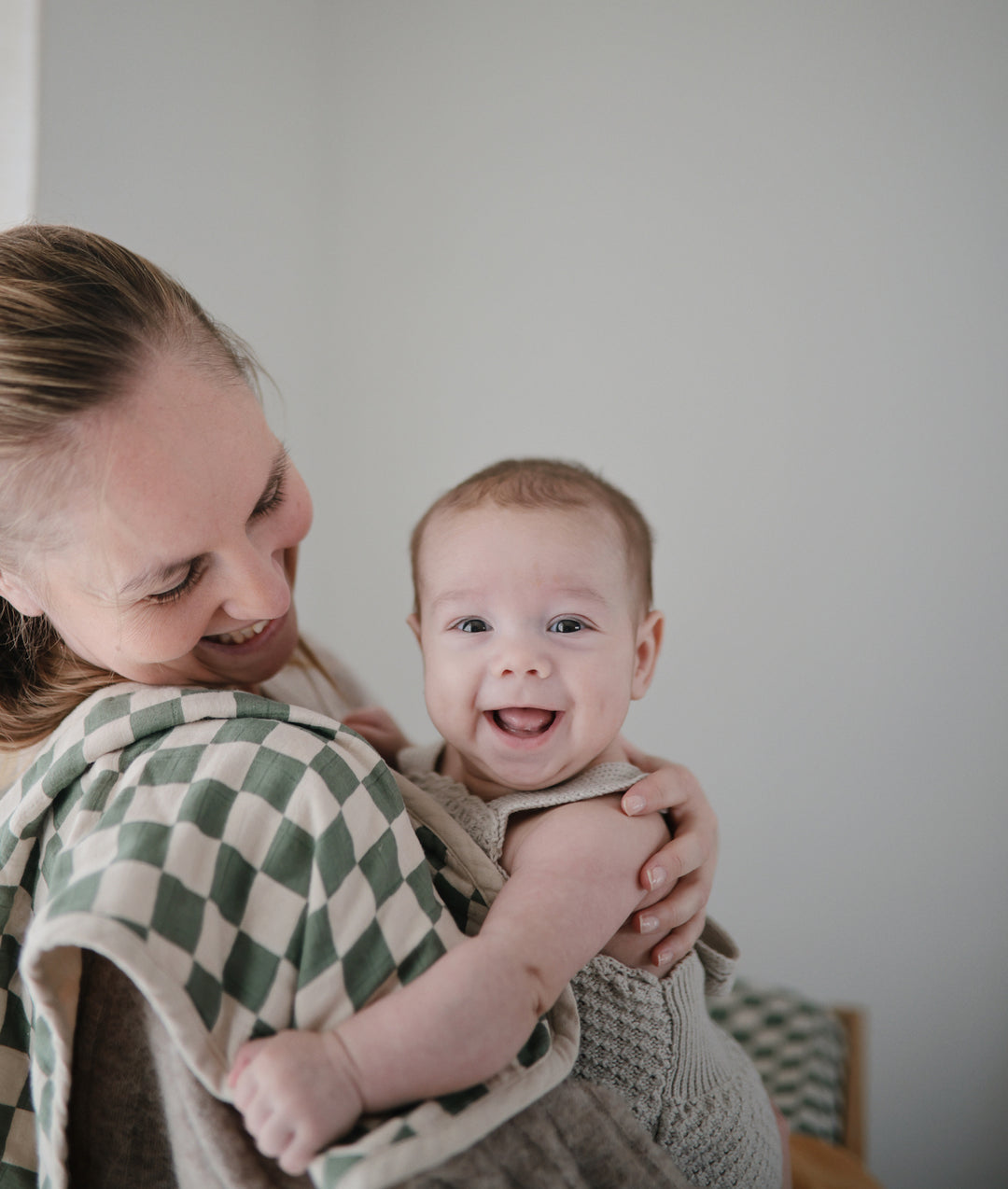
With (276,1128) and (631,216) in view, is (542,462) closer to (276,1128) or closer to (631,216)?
(276,1128)

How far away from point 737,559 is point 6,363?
59.2 inches

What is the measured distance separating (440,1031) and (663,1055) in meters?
0.31

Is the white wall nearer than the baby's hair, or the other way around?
the baby's hair

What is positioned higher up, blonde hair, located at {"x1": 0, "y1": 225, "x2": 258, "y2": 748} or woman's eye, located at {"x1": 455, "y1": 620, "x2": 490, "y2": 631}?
blonde hair, located at {"x1": 0, "y1": 225, "x2": 258, "y2": 748}

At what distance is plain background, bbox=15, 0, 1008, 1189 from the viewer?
5.51 ft

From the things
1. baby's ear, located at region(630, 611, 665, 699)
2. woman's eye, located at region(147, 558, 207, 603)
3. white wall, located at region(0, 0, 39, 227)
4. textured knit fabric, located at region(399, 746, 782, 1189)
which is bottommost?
textured knit fabric, located at region(399, 746, 782, 1189)

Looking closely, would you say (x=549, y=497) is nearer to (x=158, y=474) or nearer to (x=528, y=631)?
(x=528, y=631)

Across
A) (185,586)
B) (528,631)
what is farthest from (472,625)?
(185,586)

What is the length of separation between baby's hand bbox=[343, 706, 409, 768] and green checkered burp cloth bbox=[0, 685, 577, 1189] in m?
0.34

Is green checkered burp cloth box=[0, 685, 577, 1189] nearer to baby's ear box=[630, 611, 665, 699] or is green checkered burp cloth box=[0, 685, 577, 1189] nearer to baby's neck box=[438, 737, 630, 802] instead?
baby's neck box=[438, 737, 630, 802]

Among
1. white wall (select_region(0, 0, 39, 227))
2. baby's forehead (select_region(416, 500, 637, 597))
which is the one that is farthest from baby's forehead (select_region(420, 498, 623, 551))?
white wall (select_region(0, 0, 39, 227))

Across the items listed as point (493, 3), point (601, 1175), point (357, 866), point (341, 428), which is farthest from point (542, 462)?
point (493, 3)

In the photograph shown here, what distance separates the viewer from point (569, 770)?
91 cm

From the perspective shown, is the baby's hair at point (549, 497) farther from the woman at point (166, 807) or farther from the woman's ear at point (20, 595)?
the woman's ear at point (20, 595)
